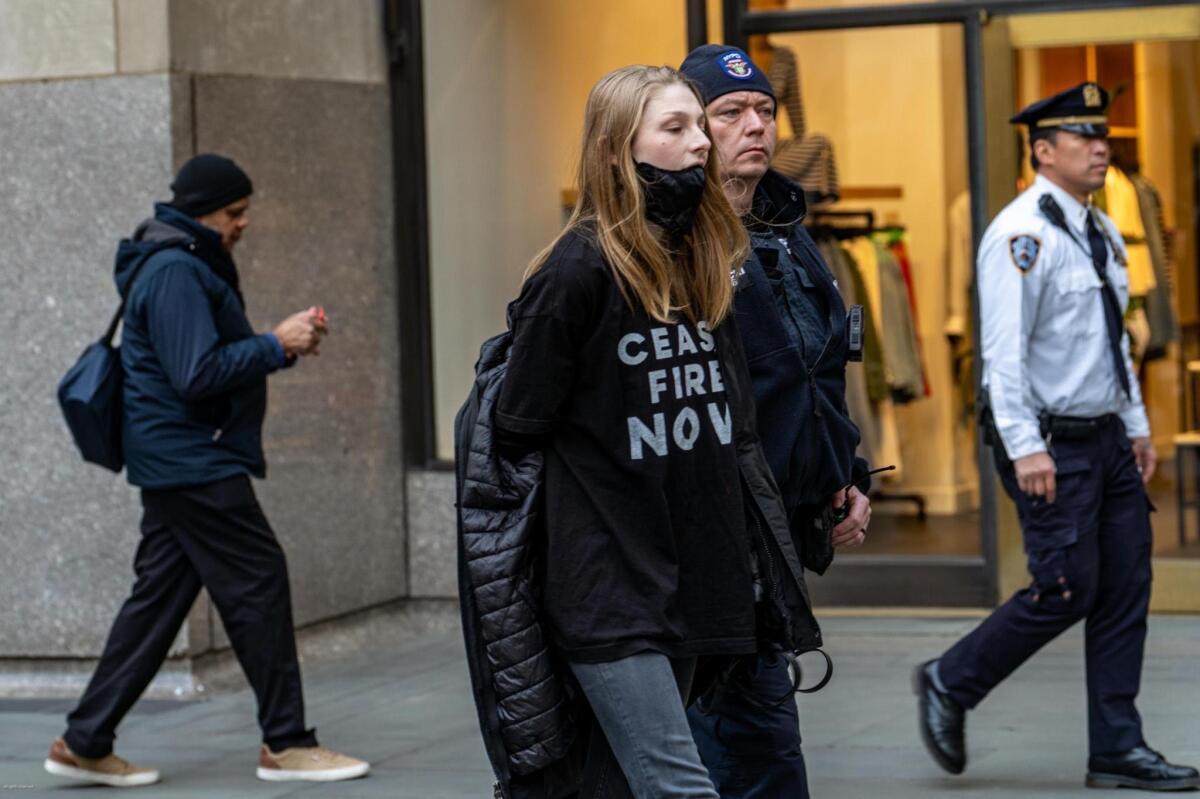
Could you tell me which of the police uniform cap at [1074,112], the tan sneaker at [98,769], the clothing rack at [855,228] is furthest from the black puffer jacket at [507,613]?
the clothing rack at [855,228]

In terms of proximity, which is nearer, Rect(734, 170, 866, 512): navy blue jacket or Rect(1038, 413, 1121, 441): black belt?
Rect(734, 170, 866, 512): navy blue jacket

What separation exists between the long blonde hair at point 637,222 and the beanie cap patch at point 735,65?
467 mm

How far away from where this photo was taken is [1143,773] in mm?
5516

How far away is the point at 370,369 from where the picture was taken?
866 centimetres

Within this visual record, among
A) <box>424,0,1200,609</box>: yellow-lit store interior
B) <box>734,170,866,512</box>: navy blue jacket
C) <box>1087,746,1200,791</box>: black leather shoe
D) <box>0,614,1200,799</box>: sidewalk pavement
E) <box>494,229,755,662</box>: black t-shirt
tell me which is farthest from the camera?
<box>424,0,1200,609</box>: yellow-lit store interior

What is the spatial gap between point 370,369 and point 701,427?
16.8 ft

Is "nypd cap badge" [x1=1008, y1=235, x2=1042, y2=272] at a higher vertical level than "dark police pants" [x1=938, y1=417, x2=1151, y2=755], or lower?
higher

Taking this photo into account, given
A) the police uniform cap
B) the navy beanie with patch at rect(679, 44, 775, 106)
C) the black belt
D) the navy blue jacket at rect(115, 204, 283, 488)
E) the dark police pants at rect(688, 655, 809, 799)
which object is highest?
the police uniform cap

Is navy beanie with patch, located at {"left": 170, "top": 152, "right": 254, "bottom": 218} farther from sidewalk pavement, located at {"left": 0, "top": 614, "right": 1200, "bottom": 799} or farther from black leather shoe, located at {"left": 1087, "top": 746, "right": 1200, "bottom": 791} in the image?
black leather shoe, located at {"left": 1087, "top": 746, "right": 1200, "bottom": 791}

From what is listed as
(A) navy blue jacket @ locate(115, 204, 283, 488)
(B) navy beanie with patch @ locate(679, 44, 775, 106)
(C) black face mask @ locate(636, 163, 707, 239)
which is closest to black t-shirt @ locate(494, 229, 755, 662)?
(C) black face mask @ locate(636, 163, 707, 239)

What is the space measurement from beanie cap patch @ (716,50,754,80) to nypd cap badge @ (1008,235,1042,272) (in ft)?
5.46

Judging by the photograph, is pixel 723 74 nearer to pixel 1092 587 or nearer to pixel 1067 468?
pixel 1067 468

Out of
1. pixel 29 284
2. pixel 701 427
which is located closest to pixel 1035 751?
pixel 701 427

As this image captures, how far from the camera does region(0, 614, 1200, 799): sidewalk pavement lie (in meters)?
5.89
